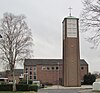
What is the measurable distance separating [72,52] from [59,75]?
21927 mm

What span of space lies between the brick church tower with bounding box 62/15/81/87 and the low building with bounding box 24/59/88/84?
18.0m

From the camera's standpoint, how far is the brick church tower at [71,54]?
82.9 m

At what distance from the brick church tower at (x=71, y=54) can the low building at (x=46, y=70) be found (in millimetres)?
17961

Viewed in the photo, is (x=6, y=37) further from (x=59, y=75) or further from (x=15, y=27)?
(x=59, y=75)

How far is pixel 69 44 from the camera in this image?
83875 mm

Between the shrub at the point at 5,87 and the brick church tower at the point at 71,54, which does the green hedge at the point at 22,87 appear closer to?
the shrub at the point at 5,87

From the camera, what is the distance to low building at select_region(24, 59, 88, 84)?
102812 millimetres

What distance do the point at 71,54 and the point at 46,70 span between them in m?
23.5

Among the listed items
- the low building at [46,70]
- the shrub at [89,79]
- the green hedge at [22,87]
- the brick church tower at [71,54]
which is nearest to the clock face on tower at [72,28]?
the brick church tower at [71,54]

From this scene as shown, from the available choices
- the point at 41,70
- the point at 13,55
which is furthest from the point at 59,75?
the point at 13,55

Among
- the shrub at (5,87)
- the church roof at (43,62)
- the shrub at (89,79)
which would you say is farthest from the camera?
the church roof at (43,62)

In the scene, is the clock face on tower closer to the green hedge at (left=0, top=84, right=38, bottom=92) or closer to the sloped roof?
the sloped roof

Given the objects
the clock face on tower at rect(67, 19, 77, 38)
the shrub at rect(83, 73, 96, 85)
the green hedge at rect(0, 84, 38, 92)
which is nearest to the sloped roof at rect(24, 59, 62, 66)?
the shrub at rect(83, 73, 96, 85)

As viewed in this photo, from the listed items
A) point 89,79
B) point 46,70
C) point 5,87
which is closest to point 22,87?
point 5,87
